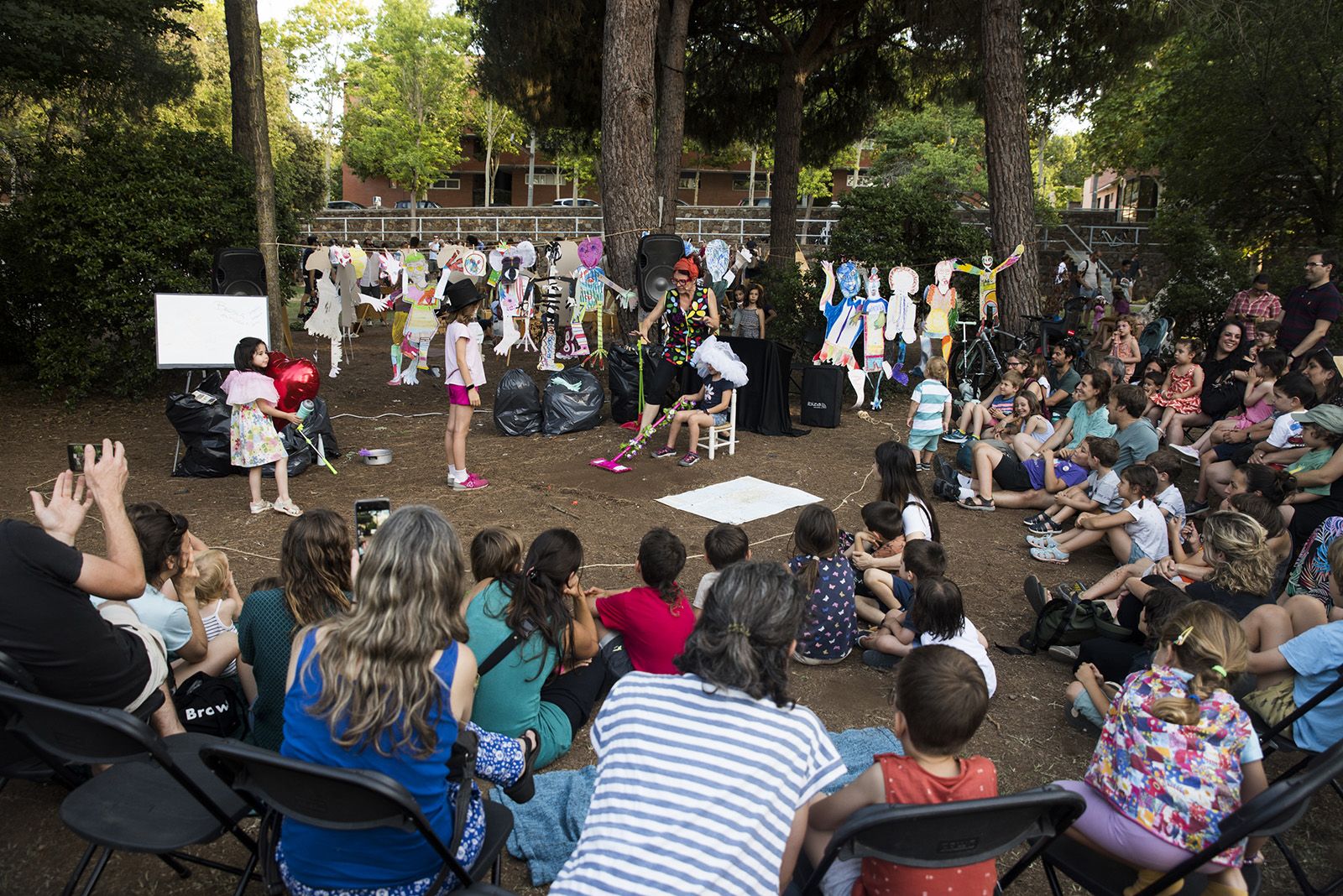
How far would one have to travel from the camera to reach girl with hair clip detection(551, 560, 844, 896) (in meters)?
1.70

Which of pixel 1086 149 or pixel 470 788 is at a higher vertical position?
pixel 1086 149

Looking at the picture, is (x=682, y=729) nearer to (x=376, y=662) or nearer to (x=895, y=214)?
(x=376, y=662)

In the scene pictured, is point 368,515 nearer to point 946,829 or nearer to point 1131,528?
point 946,829

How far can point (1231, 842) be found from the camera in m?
1.96

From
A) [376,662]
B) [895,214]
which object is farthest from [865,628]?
[895,214]

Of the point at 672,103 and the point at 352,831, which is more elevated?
the point at 672,103

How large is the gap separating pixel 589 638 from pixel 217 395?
16.2 feet

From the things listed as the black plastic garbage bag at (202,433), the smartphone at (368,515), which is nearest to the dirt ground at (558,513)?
the black plastic garbage bag at (202,433)

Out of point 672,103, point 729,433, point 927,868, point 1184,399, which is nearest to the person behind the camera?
point 927,868

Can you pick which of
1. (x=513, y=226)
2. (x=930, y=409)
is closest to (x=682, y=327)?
(x=930, y=409)

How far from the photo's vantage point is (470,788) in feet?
7.27

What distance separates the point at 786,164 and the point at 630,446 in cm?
839

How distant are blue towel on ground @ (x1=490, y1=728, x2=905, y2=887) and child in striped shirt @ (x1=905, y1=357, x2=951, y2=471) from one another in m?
4.47

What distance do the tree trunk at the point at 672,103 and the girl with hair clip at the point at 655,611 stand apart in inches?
352
